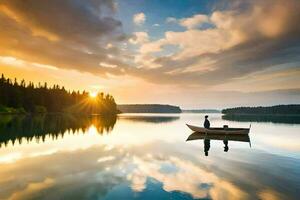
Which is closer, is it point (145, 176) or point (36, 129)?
point (145, 176)

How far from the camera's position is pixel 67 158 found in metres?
26.9

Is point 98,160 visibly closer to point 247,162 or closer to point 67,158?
point 67,158

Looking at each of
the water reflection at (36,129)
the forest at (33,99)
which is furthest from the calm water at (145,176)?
the forest at (33,99)

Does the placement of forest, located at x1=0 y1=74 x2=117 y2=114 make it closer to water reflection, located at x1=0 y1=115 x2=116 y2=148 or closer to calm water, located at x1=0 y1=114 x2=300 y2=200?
water reflection, located at x1=0 y1=115 x2=116 y2=148

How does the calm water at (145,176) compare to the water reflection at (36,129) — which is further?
the water reflection at (36,129)

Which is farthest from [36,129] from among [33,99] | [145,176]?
[33,99]

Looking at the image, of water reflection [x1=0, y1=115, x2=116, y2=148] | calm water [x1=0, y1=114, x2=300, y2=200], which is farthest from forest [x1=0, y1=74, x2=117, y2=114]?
calm water [x1=0, y1=114, x2=300, y2=200]

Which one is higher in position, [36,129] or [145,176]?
[36,129]

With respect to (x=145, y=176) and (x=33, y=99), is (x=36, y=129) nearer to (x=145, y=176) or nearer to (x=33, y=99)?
(x=145, y=176)

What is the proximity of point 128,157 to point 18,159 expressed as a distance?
32.9 feet

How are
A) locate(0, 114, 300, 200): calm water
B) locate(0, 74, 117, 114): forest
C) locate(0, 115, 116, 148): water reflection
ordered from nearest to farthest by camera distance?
locate(0, 114, 300, 200): calm water, locate(0, 115, 116, 148): water reflection, locate(0, 74, 117, 114): forest

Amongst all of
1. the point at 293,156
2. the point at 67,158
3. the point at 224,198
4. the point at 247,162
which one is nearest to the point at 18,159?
the point at 67,158

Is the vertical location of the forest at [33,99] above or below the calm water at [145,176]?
above

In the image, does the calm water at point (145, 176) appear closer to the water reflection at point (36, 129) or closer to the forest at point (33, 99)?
the water reflection at point (36, 129)
